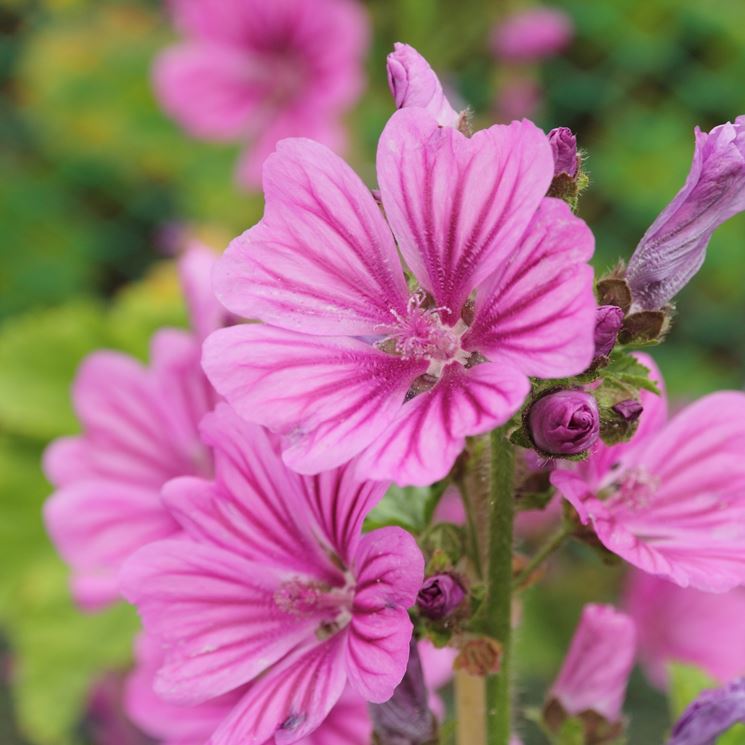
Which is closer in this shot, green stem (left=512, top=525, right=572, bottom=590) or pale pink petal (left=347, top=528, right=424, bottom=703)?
pale pink petal (left=347, top=528, right=424, bottom=703)

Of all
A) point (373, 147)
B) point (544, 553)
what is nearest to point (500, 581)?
point (544, 553)

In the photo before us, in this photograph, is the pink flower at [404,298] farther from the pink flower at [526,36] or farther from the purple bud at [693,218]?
the pink flower at [526,36]

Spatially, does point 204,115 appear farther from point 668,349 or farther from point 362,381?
point 362,381

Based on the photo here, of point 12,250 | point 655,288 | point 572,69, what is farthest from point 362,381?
point 572,69

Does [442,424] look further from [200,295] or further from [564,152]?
[200,295]

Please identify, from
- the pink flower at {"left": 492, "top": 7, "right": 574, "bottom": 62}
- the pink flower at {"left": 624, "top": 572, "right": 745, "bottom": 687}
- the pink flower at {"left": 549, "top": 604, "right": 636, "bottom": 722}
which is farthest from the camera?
the pink flower at {"left": 492, "top": 7, "right": 574, "bottom": 62}

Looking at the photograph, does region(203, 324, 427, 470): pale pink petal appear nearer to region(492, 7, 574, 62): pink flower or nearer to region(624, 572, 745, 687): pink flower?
region(624, 572, 745, 687): pink flower

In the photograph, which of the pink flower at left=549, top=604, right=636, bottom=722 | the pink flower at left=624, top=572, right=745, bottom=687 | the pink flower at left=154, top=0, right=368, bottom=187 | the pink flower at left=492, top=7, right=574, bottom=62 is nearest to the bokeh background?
the pink flower at left=492, top=7, right=574, bottom=62
